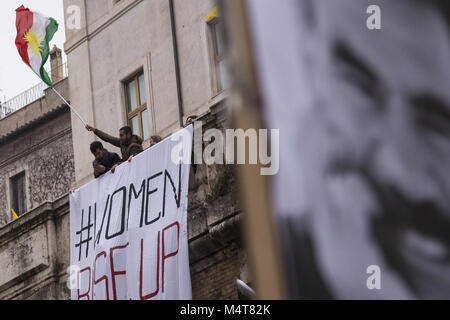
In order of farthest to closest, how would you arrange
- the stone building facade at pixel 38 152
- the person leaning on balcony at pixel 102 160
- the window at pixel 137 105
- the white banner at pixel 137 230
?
the stone building facade at pixel 38 152, the window at pixel 137 105, the person leaning on balcony at pixel 102 160, the white banner at pixel 137 230

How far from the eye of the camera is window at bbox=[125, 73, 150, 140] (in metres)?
21.8

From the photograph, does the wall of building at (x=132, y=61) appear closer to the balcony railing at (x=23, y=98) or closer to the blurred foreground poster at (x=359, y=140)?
the balcony railing at (x=23, y=98)

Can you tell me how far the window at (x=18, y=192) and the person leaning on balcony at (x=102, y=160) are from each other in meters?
13.1

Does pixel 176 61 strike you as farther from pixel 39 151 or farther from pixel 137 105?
pixel 39 151

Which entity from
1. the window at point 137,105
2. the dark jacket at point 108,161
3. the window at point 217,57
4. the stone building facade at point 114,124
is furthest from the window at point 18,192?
the dark jacket at point 108,161

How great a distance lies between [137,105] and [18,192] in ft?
22.7

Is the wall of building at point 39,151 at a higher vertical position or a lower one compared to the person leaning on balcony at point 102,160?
higher

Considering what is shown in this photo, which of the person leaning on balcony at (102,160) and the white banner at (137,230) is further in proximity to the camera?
the person leaning on balcony at (102,160)

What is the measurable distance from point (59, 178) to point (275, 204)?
70.8 feet

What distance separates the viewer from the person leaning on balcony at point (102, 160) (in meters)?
14.9

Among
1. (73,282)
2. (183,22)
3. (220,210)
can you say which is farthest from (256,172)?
(183,22)

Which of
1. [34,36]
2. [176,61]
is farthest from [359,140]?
[176,61]

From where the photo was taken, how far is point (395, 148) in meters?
6.26
